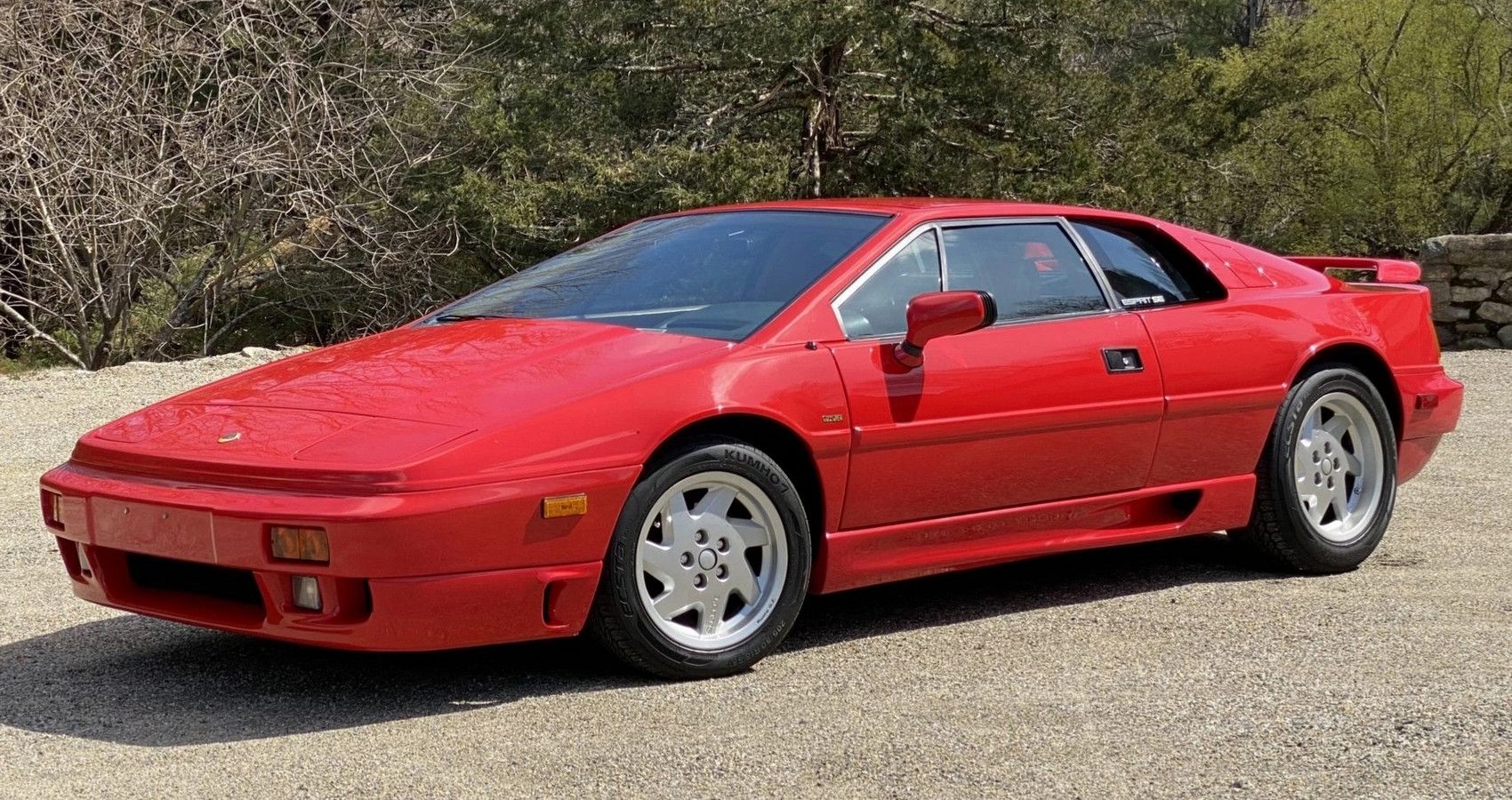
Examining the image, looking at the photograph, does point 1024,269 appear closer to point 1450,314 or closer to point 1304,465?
point 1304,465

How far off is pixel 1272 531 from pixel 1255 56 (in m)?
13.5

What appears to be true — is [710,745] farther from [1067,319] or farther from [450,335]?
[1067,319]

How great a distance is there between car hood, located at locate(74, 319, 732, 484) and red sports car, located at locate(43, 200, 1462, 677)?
13mm

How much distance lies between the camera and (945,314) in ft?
15.4

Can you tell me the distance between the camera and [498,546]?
13.4 ft

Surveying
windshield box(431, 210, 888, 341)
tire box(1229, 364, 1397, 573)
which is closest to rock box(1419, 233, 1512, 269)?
tire box(1229, 364, 1397, 573)

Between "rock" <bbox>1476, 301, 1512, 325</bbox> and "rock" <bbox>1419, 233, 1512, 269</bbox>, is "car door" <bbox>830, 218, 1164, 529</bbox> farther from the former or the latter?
"rock" <bbox>1476, 301, 1512, 325</bbox>

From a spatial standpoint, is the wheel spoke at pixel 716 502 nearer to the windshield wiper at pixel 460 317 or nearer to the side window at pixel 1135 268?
the windshield wiper at pixel 460 317

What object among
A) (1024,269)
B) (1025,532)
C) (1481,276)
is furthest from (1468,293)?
(1025,532)

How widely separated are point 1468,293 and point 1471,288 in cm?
5

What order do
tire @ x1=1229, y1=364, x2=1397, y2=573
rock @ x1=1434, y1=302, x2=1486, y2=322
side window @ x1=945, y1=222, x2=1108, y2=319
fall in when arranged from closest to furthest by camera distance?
1. side window @ x1=945, y1=222, x2=1108, y2=319
2. tire @ x1=1229, y1=364, x2=1397, y2=573
3. rock @ x1=1434, y1=302, x2=1486, y2=322

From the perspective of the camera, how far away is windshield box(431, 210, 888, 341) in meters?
4.95

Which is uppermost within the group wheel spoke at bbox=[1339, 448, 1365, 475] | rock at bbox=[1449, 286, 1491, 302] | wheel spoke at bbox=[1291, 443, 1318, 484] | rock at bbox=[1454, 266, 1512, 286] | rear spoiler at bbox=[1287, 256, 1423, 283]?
rear spoiler at bbox=[1287, 256, 1423, 283]

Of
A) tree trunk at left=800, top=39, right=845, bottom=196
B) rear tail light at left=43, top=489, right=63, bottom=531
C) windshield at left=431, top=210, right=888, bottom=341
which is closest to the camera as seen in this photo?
rear tail light at left=43, top=489, right=63, bottom=531
